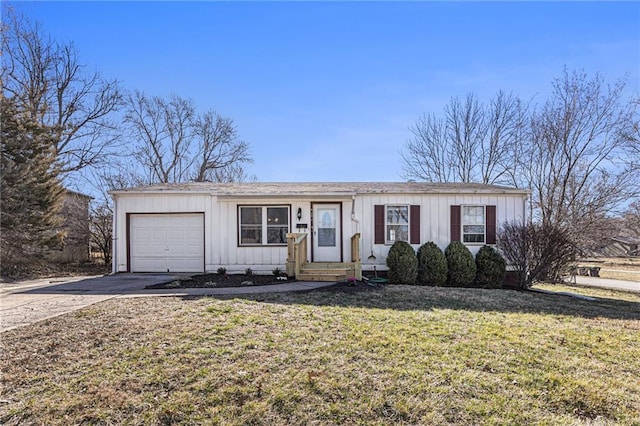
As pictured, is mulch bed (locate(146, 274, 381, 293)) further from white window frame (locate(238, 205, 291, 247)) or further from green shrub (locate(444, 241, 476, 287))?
green shrub (locate(444, 241, 476, 287))

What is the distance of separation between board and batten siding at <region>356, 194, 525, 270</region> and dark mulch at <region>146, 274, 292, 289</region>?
3455 mm

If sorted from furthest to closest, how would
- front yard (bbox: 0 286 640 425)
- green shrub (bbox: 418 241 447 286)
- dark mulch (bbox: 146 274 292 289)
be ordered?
1. green shrub (bbox: 418 241 447 286)
2. dark mulch (bbox: 146 274 292 289)
3. front yard (bbox: 0 286 640 425)

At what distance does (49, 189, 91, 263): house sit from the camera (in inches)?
648

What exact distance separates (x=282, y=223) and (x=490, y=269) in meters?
6.62

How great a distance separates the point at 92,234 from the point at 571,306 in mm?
18554

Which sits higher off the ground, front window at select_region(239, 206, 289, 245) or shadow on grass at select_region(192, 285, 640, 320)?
front window at select_region(239, 206, 289, 245)

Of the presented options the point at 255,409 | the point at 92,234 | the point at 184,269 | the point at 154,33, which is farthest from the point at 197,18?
the point at 92,234

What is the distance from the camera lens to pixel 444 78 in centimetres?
1403

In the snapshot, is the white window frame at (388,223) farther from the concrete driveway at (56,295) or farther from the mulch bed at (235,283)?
the concrete driveway at (56,295)

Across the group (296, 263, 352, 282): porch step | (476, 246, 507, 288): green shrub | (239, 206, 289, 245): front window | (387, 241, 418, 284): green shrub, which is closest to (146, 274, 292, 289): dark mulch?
(296, 263, 352, 282): porch step

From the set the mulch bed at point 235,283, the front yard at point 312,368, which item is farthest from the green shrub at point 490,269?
the front yard at point 312,368

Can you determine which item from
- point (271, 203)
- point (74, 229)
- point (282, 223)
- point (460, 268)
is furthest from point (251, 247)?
point (74, 229)

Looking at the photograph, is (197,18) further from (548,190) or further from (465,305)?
(548,190)

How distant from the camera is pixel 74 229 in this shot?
16828 mm
